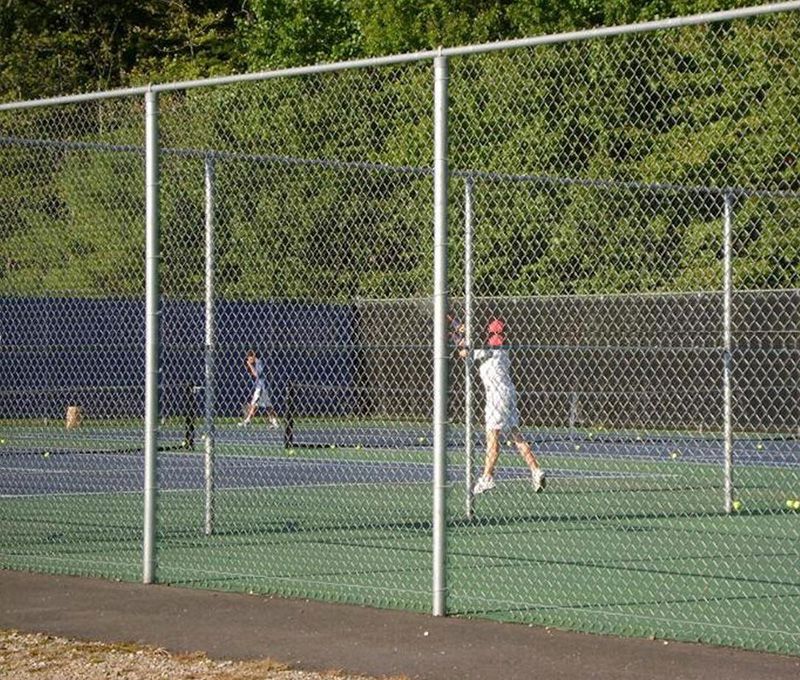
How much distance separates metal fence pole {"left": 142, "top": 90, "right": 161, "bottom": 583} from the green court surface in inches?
11.4

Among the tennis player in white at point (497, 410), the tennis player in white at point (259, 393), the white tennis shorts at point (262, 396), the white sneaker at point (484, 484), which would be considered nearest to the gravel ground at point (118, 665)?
the white sneaker at point (484, 484)

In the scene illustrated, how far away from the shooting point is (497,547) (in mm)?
12883

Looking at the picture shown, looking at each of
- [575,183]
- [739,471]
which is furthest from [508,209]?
[575,183]

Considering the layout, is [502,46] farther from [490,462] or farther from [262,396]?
[262,396]

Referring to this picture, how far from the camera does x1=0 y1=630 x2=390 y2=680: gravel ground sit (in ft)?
26.2

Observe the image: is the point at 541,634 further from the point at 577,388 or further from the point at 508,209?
the point at 577,388

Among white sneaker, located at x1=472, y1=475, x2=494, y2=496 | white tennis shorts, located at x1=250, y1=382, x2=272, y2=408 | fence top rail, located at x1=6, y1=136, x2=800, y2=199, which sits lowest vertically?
white sneaker, located at x1=472, y1=475, x2=494, y2=496

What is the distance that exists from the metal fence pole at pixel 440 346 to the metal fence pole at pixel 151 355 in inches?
83.6

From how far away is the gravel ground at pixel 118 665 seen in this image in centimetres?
800

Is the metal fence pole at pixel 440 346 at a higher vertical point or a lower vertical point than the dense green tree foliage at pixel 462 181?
lower

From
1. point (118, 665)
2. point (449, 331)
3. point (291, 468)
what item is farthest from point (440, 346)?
point (291, 468)

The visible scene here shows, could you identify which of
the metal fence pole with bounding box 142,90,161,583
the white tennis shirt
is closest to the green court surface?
the metal fence pole with bounding box 142,90,161,583

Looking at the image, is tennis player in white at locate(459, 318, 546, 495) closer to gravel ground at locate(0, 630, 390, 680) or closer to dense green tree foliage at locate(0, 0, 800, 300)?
dense green tree foliage at locate(0, 0, 800, 300)

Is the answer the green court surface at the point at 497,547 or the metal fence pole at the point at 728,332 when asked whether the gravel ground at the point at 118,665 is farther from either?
the metal fence pole at the point at 728,332
